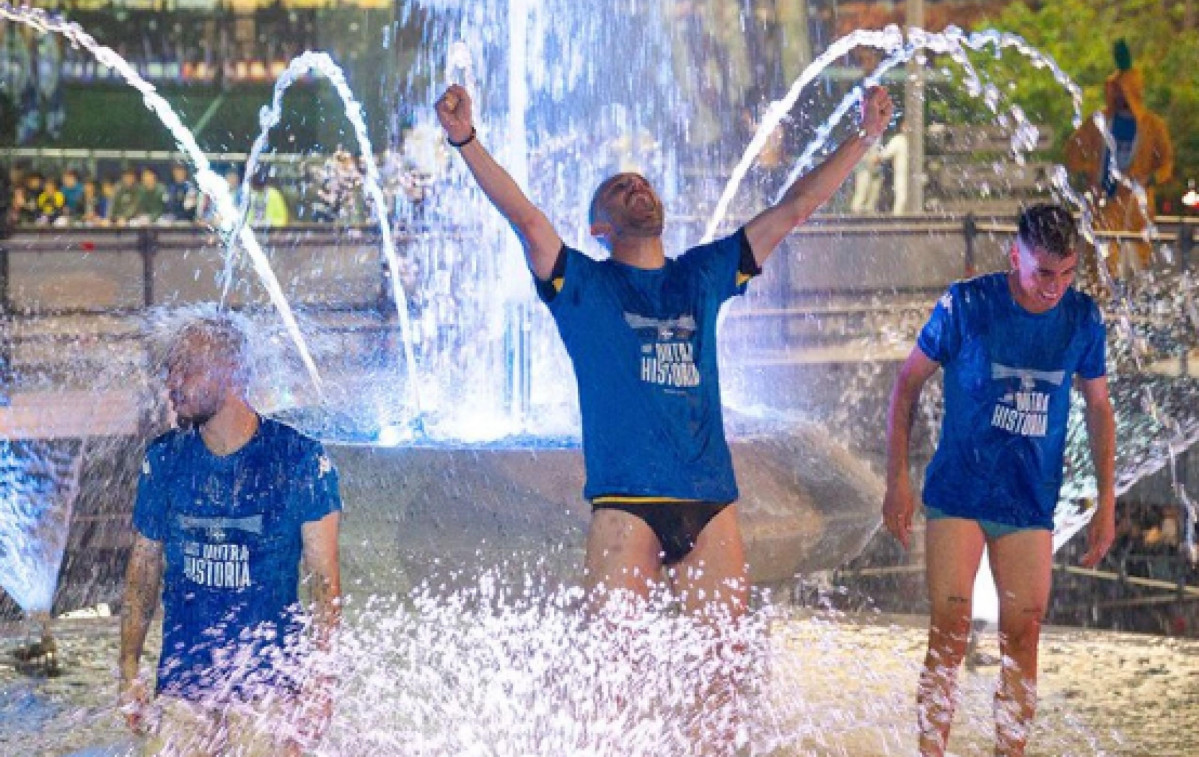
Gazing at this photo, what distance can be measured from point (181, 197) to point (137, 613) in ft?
89.1

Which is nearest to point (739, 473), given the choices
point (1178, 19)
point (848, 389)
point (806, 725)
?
point (806, 725)

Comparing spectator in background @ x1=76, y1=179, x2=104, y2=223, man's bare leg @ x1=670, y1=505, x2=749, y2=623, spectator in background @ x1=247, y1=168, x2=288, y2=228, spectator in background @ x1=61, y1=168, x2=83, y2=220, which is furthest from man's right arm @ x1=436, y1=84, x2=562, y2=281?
spectator in background @ x1=61, y1=168, x2=83, y2=220

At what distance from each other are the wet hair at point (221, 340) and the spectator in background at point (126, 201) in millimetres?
25055

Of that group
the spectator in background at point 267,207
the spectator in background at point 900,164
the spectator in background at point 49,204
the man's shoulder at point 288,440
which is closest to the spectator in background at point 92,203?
the spectator in background at point 49,204

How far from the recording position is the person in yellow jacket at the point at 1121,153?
14.5 metres

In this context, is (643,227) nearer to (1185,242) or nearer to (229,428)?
(229,428)

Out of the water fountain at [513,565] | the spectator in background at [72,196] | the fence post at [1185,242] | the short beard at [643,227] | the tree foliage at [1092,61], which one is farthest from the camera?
the tree foliage at [1092,61]

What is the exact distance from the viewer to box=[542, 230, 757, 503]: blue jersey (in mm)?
4879

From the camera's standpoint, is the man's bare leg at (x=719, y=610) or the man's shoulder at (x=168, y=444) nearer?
the man's shoulder at (x=168, y=444)

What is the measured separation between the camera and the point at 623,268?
16.4ft

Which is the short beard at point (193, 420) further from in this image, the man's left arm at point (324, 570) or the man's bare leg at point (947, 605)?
the man's bare leg at point (947, 605)

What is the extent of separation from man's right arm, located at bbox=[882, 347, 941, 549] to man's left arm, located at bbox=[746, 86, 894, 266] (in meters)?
0.56

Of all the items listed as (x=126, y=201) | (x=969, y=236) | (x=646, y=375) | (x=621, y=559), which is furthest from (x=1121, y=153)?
(x=126, y=201)

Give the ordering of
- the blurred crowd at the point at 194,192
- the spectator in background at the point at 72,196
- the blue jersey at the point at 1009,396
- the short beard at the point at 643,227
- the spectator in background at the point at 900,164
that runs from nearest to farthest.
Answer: the short beard at the point at 643,227
the blue jersey at the point at 1009,396
the blurred crowd at the point at 194,192
the spectator in background at the point at 72,196
the spectator in background at the point at 900,164
